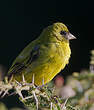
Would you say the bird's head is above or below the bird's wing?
above

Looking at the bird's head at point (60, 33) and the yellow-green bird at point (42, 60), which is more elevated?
the bird's head at point (60, 33)

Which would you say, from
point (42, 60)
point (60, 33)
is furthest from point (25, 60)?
point (60, 33)

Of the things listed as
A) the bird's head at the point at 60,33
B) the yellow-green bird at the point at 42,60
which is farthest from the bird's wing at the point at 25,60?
the bird's head at the point at 60,33

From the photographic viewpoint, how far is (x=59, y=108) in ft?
4.37

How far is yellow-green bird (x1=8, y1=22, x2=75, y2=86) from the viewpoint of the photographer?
3.30m

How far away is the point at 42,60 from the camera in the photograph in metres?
3.33

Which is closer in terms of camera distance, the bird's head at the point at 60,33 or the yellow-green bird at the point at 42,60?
the yellow-green bird at the point at 42,60

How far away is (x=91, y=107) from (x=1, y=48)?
674cm

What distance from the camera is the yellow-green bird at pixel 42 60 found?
330 centimetres

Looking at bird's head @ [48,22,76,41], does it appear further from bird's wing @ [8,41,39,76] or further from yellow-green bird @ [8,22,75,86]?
bird's wing @ [8,41,39,76]

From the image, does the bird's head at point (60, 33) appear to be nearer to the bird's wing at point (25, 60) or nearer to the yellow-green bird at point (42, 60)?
the yellow-green bird at point (42, 60)

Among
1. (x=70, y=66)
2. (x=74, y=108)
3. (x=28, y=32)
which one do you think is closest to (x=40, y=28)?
(x=28, y=32)

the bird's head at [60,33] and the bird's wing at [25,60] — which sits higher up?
the bird's head at [60,33]

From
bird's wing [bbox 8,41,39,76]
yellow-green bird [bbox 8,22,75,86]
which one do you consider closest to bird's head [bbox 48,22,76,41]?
yellow-green bird [bbox 8,22,75,86]
